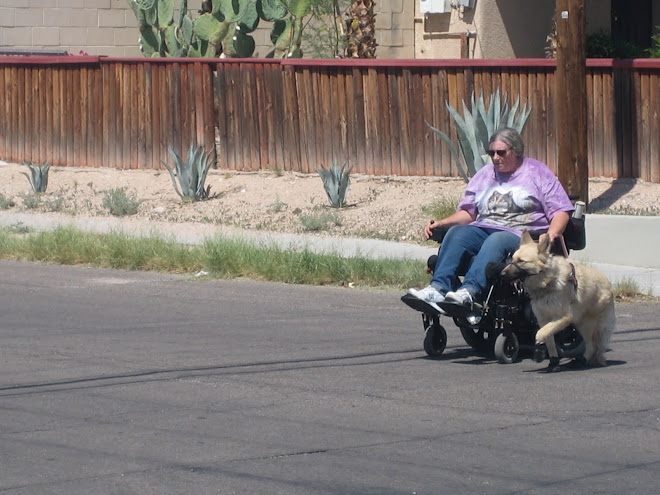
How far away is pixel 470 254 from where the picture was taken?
879 centimetres

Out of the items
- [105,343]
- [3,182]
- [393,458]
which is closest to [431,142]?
[3,182]

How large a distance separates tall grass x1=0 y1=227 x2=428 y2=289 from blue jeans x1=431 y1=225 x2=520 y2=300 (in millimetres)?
3709

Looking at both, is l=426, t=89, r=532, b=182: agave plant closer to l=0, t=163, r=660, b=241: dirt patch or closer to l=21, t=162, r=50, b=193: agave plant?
l=0, t=163, r=660, b=241: dirt patch

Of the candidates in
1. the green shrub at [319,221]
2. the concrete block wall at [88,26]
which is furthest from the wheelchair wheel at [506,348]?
the concrete block wall at [88,26]

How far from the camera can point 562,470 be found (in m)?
5.95

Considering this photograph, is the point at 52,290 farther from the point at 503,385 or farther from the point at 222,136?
the point at 222,136

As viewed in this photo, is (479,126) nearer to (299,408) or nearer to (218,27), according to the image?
(218,27)

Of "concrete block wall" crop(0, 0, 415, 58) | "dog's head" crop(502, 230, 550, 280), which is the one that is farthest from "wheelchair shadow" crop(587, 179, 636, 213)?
"concrete block wall" crop(0, 0, 415, 58)

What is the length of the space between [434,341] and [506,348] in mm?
521

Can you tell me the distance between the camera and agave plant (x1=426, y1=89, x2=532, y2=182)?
16.3 m

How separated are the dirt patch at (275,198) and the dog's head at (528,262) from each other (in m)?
7.53

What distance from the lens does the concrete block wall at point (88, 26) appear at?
84.9ft

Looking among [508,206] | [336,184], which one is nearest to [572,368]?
[508,206]

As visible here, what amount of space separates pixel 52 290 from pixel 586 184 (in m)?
6.60
